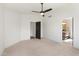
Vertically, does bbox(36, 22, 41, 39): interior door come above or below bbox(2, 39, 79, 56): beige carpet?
above

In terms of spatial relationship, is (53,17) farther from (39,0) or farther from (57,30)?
(39,0)

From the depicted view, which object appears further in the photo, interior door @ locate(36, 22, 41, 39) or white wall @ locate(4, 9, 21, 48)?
interior door @ locate(36, 22, 41, 39)

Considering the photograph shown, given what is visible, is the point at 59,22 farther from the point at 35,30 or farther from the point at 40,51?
the point at 35,30

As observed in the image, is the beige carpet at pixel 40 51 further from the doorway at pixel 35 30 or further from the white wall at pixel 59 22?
the doorway at pixel 35 30

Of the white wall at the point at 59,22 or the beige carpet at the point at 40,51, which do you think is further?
the white wall at the point at 59,22

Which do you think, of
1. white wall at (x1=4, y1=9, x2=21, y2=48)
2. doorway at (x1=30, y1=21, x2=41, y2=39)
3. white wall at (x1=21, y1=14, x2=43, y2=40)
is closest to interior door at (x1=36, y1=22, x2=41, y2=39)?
doorway at (x1=30, y1=21, x2=41, y2=39)

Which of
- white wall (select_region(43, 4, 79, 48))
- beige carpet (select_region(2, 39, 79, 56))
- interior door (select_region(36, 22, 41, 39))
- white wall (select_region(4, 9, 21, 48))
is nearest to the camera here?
beige carpet (select_region(2, 39, 79, 56))

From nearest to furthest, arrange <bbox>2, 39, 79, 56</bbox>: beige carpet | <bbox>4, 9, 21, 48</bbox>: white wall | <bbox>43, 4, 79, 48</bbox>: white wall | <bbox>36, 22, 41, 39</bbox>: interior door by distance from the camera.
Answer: <bbox>2, 39, 79, 56</bbox>: beige carpet < <bbox>43, 4, 79, 48</bbox>: white wall < <bbox>4, 9, 21, 48</bbox>: white wall < <bbox>36, 22, 41, 39</bbox>: interior door

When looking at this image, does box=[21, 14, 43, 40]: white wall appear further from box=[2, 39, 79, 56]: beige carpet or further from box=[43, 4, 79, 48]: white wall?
box=[2, 39, 79, 56]: beige carpet

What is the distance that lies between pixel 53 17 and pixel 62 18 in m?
1.25

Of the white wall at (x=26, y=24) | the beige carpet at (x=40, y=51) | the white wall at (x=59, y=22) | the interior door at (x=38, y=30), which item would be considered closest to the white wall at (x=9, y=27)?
the beige carpet at (x=40, y=51)

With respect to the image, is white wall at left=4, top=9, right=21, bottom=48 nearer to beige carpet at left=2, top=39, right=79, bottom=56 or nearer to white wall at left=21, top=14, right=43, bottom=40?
beige carpet at left=2, top=39, right=79, bottom=56

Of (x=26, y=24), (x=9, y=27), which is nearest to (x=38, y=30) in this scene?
(x=26, y=24)

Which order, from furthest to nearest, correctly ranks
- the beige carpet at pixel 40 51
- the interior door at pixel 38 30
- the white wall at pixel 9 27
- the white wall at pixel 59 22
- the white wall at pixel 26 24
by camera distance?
the interior door at pixel 38 30, the white wall at pixel 26 24, the white wall at pixel 9 27, the white wall at pixel 59 22, the beige carpet at pixel 40 51
